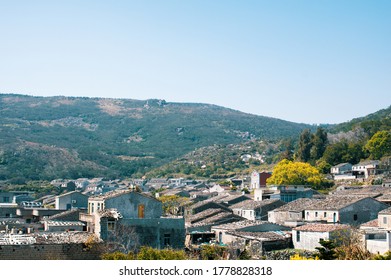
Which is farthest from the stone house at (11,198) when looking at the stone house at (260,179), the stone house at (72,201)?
the stone house at (260,179)

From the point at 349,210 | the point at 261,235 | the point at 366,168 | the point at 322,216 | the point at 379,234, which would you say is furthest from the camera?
the point at 366,168

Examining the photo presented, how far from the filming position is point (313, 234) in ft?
134

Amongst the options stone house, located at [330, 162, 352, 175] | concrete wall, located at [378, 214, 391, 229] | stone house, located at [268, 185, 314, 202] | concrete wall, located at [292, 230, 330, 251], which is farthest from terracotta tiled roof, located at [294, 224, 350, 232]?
stone house, located at [330, 162, 352, 175]

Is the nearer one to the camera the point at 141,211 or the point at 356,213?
the point at 141,211

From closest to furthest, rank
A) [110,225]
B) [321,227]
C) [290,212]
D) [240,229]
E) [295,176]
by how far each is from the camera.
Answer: [110,225], [321,227], [240,229], [290,212], [295,176]

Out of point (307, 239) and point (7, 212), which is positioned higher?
point (7, 212)

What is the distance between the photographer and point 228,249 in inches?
1420

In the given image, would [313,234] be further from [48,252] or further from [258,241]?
[48,252]

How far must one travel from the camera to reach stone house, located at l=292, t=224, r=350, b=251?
39.2m

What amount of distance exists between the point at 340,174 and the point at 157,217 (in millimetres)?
55900

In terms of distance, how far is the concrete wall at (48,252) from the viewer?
2339cm

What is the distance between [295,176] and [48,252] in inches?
2217

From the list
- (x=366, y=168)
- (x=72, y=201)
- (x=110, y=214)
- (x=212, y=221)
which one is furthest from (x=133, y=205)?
(x=366, y=168)

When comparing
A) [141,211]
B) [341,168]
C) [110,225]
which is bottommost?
[110,225]
